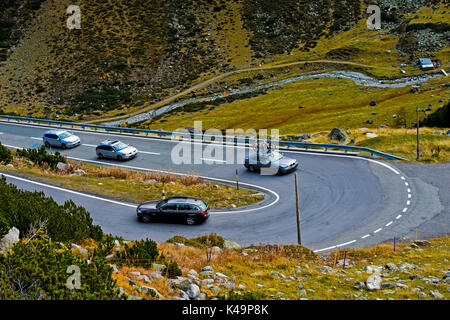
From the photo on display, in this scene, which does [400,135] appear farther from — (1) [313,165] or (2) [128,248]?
(2) [128,248]

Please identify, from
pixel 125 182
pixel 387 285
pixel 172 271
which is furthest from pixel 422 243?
pixel 125 182

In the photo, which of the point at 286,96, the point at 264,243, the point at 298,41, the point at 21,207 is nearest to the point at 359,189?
the point at 264,243

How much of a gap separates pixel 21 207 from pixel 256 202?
50.4ft

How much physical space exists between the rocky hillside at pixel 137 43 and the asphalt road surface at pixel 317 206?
60526 mm

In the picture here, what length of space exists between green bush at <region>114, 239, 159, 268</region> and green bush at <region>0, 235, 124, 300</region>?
3.56 meters

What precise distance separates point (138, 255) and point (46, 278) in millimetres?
5107

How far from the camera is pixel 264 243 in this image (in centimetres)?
2180

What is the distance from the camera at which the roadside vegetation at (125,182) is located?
28.7 metres

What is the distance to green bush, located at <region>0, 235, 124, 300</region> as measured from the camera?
1002cm

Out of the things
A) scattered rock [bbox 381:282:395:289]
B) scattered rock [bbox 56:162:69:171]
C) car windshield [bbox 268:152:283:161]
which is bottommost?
scattered rock [bbox 381:282:395:289]

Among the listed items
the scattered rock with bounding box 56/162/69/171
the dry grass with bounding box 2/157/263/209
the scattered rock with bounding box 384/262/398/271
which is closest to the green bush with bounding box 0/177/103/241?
the dry grass with bounding box 2/157/263/209

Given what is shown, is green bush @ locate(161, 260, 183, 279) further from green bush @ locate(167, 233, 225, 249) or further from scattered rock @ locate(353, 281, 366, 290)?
scattered rock @ locate(353, 281, 366, 290)

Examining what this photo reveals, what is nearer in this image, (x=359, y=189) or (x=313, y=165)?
(x=359, y=189)

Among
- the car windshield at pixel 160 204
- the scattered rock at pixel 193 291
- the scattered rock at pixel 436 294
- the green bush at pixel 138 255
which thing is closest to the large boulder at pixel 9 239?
the green bush at pixel 138 255
